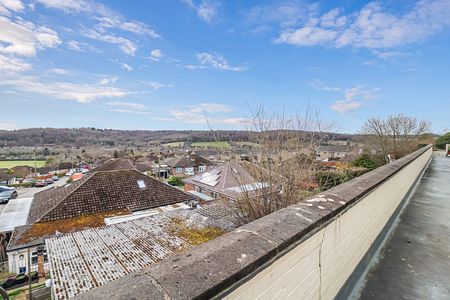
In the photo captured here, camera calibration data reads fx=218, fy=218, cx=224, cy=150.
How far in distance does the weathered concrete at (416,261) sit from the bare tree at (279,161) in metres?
1.18

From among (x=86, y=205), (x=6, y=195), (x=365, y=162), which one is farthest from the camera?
(x=6, y=195)

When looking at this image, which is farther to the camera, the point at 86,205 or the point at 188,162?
the point at 188,162

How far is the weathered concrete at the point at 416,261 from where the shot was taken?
7.22 feet

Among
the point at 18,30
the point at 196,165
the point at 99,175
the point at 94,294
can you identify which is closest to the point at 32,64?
the point at 18,30

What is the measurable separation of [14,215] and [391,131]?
31499 millimetres

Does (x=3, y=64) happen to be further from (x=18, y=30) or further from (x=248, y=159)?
(x=248, y=159)

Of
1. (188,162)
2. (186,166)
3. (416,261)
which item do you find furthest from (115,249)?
(188,162)

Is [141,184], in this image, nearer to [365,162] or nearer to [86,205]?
[86,205]

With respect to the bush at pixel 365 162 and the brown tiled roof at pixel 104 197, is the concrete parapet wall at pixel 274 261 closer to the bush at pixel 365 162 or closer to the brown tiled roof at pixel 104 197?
the brown tiled roof at pixel 104 197

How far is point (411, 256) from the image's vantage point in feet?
9.34

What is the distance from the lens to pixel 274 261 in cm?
112

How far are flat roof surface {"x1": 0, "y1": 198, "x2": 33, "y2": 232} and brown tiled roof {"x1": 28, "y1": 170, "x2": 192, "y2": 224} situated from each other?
1.02 metres

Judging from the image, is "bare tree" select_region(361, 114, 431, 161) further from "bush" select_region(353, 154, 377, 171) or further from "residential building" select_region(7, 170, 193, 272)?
"residential building" select_region(7, 170, 193, 272)

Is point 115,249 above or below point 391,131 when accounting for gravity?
below
